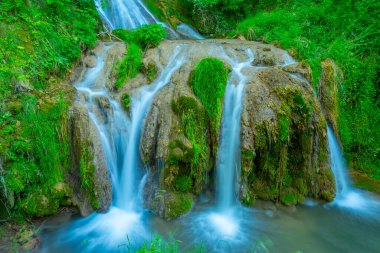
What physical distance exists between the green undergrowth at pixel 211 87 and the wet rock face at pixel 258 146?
0.13 meters

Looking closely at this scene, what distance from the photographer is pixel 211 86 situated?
17.1ft

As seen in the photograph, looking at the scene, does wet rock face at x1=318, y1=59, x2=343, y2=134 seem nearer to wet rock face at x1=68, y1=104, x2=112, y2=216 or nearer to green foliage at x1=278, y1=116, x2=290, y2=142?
green foliage at x1=278, y1=116, x2=290, y2=142

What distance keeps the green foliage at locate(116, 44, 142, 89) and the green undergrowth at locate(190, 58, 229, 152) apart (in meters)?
1.55

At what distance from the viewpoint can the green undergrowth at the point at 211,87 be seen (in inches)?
198

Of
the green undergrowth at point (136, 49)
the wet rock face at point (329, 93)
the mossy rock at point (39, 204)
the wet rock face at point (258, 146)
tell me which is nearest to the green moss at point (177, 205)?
the wet rock face at point (258, 146)

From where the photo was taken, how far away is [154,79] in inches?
240

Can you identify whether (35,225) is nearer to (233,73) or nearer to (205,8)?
(233,73)

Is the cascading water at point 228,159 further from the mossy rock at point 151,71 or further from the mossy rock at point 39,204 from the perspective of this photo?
the mossy rock at point 39,204

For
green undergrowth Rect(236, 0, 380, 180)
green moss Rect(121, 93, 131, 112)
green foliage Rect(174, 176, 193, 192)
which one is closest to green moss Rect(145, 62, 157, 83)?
green moss Rect(121, 93, 131, 112)

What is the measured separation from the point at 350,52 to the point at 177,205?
6.23 metres

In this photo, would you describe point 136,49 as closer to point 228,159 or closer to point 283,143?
point 228,159

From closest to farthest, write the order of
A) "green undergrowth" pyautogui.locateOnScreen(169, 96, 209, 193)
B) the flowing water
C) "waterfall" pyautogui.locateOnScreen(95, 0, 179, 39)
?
the flowing water, "green undergrowth" pyautogui.locateOnScreen(169, 96, 209, 193), "waterfall" pyautogui.locateOnScreen(95, 0, 179, 39)

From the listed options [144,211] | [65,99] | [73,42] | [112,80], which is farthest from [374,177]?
[73,42]

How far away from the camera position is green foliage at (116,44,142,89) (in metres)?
5.91
